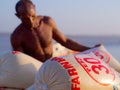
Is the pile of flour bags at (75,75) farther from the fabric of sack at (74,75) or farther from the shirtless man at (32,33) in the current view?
the shirtless man at (32,33)

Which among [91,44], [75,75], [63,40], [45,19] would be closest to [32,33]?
[45,19]

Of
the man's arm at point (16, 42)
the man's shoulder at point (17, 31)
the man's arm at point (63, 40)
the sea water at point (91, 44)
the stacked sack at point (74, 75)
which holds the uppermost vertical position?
the stacked sack at point (74, 75)

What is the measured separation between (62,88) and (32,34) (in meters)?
0.91

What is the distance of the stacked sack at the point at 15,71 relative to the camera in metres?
2.19

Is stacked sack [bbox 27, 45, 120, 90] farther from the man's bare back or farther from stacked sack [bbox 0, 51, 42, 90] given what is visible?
the man's bare back

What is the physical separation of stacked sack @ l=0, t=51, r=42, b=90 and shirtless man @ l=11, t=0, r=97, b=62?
0.31m

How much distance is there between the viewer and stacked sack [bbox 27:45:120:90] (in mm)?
1767

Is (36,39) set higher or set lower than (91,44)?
higher

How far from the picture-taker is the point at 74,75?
1776mm

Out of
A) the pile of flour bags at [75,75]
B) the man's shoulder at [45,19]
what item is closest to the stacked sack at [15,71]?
the pile of flour bags at [75,75]

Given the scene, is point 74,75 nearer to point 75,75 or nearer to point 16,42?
point 75,75

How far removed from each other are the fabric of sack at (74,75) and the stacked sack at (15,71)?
11.4 inches

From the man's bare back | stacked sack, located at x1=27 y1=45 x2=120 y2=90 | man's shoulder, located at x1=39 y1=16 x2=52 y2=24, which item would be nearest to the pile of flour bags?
stacked sack, located at x1=27 y1=45 x2=120 y2=90

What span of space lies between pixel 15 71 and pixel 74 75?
52 cm
